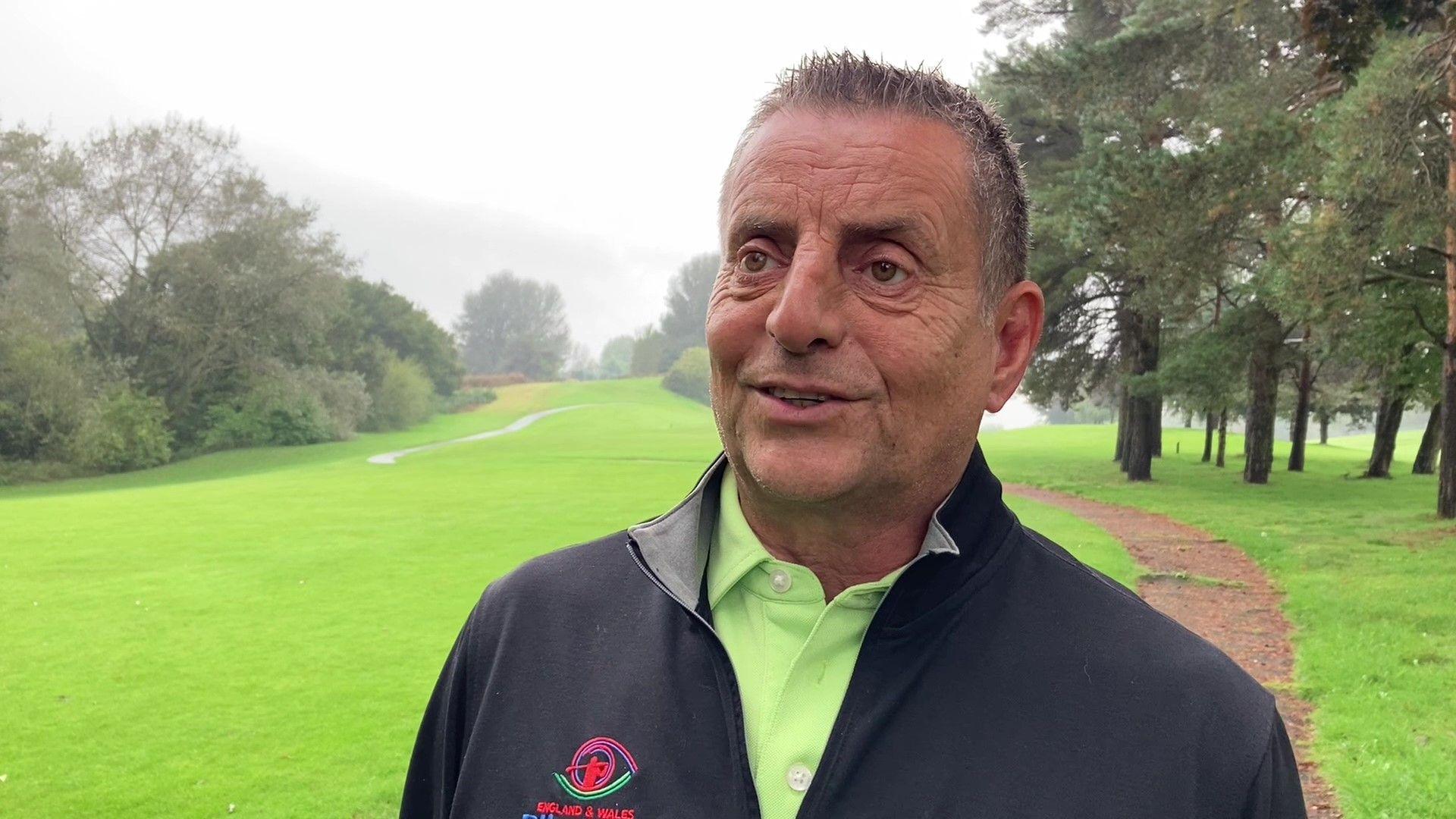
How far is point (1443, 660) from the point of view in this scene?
7676mm

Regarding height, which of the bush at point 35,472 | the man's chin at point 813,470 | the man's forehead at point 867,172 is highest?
the man's forehead at point 867,172

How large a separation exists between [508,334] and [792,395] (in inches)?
4569

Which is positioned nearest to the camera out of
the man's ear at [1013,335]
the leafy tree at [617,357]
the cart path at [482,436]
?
the man's ear at [1013,335]

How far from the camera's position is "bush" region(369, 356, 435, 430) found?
179 feet

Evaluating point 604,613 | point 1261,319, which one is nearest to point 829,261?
point 604,613

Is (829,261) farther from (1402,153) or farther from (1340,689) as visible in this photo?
(1402,153)

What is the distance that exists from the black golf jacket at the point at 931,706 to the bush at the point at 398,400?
55.5m

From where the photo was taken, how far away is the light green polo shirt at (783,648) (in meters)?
1.47

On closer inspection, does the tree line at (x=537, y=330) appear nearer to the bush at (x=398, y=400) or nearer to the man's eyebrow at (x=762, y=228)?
the bush at (x=398, y=400)

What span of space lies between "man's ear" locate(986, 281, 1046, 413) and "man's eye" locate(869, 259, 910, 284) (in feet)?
0.76

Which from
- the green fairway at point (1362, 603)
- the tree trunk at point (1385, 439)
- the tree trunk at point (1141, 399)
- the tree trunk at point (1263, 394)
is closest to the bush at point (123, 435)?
the green fairway at point (1362, 603)

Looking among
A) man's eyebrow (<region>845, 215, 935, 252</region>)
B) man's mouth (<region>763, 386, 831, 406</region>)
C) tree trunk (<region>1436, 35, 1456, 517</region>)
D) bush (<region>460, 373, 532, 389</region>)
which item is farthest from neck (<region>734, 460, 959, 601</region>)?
bush (<region>460, 373, 532, 389</region>)

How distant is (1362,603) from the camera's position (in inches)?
382

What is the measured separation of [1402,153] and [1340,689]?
319 inches
